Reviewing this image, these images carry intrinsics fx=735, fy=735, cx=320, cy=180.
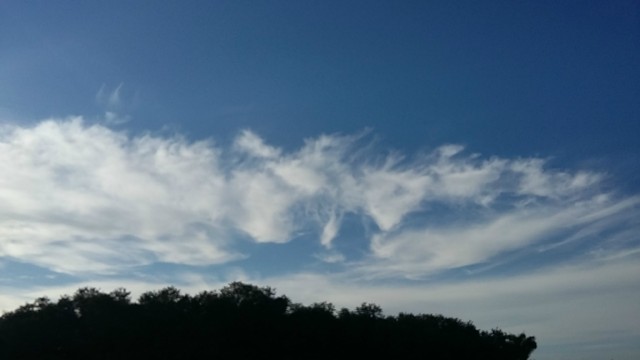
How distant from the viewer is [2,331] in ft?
255

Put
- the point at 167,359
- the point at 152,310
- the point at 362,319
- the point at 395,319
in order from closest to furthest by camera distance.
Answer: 1. the point at 167,359
2. the point at 152,310
3. the point at 362,319
4. the point at 395,319

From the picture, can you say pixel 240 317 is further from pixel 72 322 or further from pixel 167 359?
pixel 72 322

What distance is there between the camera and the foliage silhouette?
77.8 m

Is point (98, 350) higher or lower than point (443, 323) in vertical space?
lower

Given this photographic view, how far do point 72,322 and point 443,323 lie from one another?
175 feet

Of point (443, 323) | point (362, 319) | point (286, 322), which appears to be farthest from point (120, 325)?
point (443, 323)

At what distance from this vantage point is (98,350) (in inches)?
3081

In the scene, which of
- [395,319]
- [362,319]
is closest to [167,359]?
[362,319]

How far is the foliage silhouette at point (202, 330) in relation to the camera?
77.8m

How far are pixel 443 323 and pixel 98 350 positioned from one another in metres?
51.6

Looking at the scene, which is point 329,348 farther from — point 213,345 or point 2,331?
point 2,331

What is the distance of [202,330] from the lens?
7869 centimetres

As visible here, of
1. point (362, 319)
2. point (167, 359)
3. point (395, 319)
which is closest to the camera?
point (167, 359)

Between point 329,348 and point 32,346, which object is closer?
point 32,346
